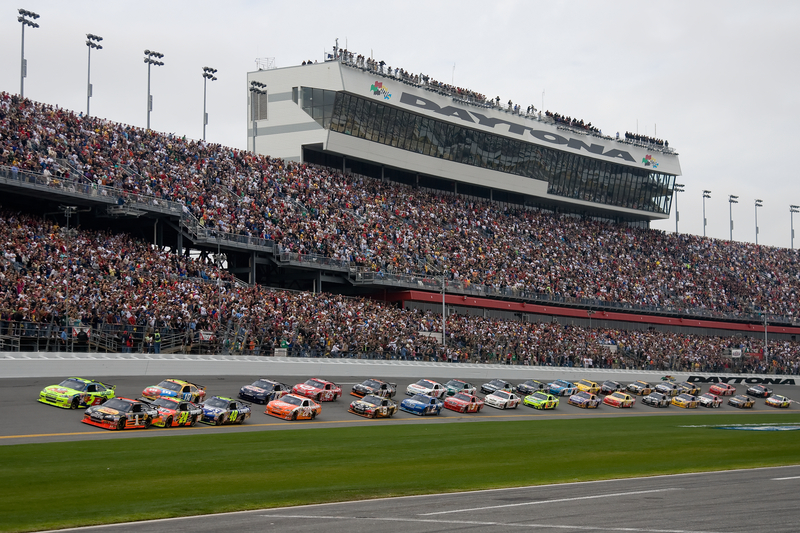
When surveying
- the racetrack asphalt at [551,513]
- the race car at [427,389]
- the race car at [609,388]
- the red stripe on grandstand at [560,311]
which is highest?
the red stripe on grandstand at [560,311]

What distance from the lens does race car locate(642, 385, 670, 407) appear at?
184ft

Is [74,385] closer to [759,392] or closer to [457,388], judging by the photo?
[457,388]

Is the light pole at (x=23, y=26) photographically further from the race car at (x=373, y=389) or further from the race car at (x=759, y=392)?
the race car at (x=759, y=392)

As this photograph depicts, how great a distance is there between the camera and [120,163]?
51406 mm

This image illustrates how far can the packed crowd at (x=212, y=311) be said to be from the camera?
39.9 m

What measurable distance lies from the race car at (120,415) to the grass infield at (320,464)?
8.27 ft

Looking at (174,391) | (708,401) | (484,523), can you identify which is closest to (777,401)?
(708,401)

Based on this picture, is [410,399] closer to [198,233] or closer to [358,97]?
[198,233]

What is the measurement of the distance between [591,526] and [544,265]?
210 feet

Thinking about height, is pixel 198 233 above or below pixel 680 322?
above

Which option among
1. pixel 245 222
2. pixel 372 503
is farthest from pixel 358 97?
pixel 372 503

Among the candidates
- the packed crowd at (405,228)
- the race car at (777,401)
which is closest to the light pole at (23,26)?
the packed crowd at (405,228)

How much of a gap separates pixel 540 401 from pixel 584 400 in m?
4.28

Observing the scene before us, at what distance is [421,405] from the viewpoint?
138ft
